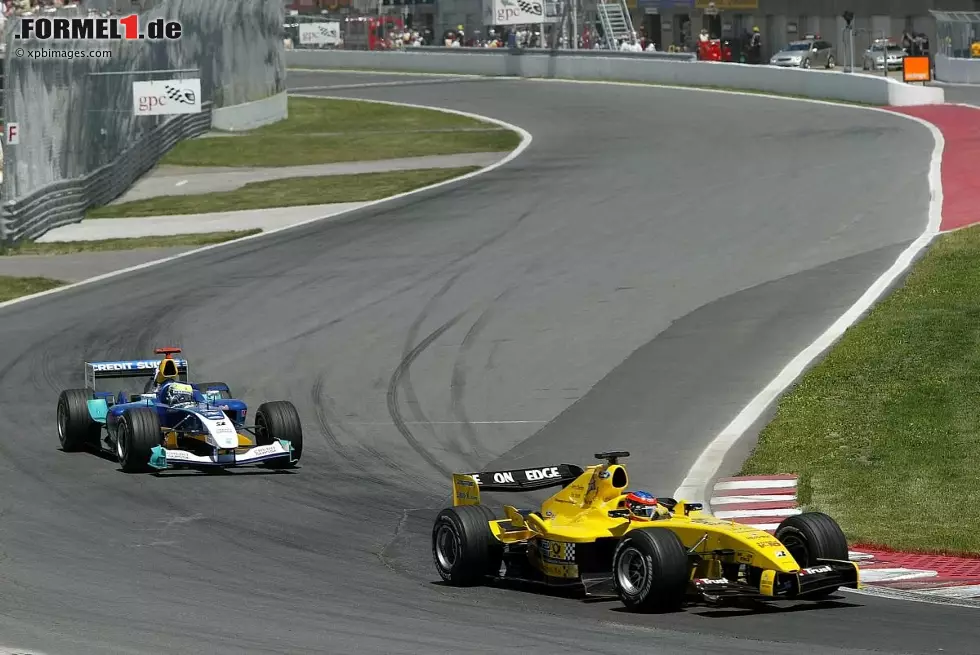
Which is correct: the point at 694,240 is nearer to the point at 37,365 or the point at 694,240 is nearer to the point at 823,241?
the point at 823,241

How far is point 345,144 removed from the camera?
174 feet

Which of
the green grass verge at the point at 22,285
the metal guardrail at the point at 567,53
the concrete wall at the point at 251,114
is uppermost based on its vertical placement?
the metal guardrail at the point at 567,53

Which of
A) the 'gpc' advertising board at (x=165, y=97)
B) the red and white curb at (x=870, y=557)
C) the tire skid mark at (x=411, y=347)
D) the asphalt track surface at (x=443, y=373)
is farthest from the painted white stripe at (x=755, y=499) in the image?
the 'gpc' advertising board at (x=165, y=97)

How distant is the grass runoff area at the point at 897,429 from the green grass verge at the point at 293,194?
20.0 m

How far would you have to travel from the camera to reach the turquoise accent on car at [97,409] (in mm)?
19109

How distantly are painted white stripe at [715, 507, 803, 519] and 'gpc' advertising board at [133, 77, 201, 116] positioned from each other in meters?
33.9

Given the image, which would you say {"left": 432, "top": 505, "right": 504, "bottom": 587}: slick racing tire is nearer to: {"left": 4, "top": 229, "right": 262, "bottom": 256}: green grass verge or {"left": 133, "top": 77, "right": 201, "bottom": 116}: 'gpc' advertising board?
{"left": 4, "top": 229, "right": 262, "bottom": 256}: green grass verge

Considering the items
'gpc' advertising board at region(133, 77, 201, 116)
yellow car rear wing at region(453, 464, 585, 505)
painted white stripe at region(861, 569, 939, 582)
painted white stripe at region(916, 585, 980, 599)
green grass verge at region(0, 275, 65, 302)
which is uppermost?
'gpc' advertising board at region(133, 77, 201, 116)

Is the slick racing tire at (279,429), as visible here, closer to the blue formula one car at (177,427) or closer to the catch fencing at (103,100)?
the blue formula one car at (177,427)

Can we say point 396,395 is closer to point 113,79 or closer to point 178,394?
point 178,394

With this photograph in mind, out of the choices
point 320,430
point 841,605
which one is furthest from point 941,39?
point 841,605

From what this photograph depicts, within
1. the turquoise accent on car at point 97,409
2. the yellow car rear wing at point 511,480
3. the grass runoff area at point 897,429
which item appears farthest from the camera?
the turquoise accent on car at point 97,409

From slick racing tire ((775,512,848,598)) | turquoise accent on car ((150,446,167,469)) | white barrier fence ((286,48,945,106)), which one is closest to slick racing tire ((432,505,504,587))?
slick racing tire ((775,512,848,598))

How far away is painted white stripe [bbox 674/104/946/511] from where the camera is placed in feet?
55.1
